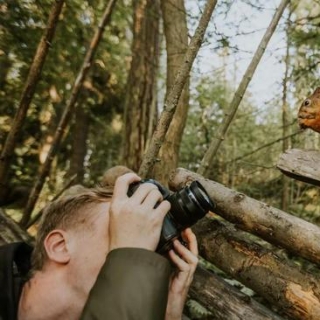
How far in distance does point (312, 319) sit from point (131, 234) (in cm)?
84

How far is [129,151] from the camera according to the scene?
14.4 ft

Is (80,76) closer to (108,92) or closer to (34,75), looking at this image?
(34,75)

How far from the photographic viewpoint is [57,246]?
4.63 ft

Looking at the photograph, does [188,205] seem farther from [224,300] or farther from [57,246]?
[224,300]

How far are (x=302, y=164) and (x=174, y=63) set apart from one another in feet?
7.39

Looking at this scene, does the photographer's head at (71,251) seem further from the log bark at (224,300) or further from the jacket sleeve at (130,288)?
the log bark at (224,300)

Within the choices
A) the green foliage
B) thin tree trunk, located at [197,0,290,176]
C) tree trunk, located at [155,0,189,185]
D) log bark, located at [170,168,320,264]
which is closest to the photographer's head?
log bark, located at [170,168,320,264]

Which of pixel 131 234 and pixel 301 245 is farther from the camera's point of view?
pixel 301 245

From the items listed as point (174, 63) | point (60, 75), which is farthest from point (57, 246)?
point (60, 75)

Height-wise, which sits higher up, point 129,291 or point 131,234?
point 131,234

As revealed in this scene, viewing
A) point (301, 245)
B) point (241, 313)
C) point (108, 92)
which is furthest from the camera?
point (108, 92)

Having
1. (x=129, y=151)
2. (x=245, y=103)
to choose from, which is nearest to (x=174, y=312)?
(x=129, y=151)

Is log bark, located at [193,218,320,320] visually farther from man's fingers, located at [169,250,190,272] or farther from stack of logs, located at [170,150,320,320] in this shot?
man's fingers, located at [169,250,190,272]

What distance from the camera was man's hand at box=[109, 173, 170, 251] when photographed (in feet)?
3.87
